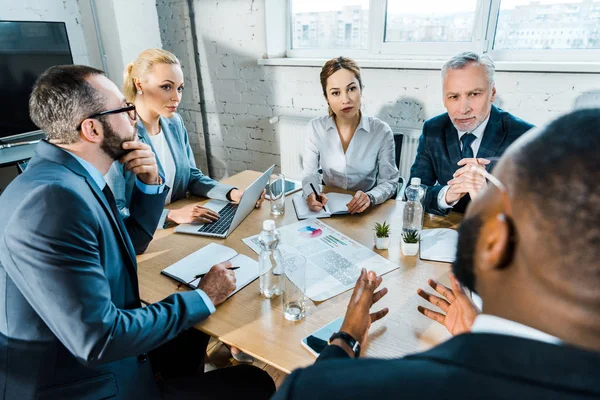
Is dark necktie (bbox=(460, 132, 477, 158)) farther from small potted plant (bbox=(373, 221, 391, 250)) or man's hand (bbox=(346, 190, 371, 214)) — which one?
small potted plant (bbox=(373, 221, 391, 250))

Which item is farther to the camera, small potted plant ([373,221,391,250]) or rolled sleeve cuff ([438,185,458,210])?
rolled sleeve cuff ([438,185,458,210])

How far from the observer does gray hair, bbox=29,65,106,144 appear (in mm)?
1044

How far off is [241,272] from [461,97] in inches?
49.4

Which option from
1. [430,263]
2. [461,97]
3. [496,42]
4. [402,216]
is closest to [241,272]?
[430,263]

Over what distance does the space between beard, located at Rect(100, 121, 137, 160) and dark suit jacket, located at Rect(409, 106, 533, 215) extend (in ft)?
3.95

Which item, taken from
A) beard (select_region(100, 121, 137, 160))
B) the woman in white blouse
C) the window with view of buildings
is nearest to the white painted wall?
the window with view of buildings

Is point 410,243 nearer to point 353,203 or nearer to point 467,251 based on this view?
point 353,203

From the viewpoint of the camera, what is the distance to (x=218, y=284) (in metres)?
1.14

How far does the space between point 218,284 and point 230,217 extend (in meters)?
0.56

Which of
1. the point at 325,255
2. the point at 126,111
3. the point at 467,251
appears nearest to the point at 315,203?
the point at 325,255

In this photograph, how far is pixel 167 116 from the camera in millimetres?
1980

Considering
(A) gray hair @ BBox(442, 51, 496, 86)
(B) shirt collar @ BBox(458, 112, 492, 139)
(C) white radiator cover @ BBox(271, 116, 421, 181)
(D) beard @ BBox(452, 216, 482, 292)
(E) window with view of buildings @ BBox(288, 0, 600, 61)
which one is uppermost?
(E) window with view of buildings @ BBox(288, 0, 600, 61)

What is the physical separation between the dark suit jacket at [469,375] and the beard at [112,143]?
37.9 inches

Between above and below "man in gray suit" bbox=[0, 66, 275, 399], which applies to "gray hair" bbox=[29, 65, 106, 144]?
above
